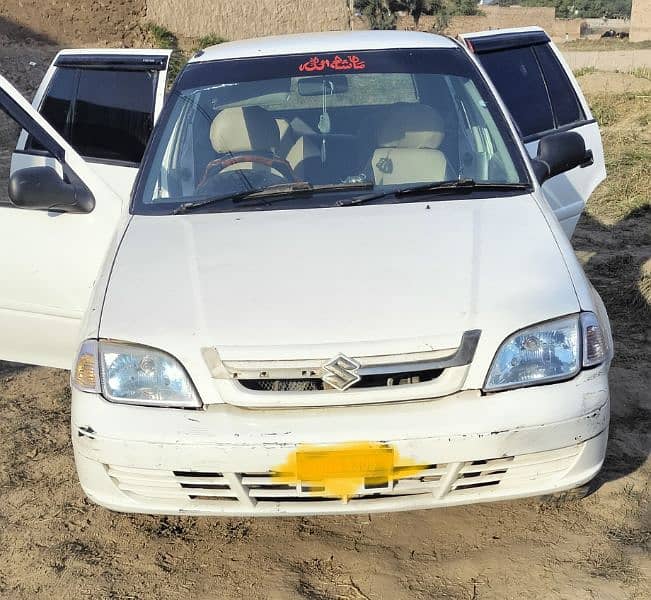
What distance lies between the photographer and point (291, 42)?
4.18 meters

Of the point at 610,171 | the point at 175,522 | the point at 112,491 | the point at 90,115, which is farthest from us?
the point at 610,171

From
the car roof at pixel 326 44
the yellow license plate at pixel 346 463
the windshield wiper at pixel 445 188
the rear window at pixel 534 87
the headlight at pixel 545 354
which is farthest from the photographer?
the rear window at pixel 534 87

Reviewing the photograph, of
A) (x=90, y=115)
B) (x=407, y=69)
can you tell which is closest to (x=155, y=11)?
(x=90, y=115)

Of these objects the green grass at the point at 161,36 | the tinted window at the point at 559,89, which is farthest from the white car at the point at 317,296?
the green grass at the point at 161,36

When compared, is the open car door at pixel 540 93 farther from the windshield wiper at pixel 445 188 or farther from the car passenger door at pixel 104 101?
the car passenger door at pixel 104 101

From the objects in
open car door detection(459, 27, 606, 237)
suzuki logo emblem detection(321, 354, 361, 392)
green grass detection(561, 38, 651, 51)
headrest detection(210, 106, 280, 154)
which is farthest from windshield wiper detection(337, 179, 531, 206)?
green grass detection(561, 38, 651, 51)

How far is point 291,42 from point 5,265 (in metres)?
1.63

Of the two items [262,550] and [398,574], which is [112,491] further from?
[398,574]

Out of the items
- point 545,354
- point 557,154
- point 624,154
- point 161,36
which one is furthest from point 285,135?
point 161,36

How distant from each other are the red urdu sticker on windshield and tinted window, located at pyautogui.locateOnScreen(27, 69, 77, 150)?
2046 mm

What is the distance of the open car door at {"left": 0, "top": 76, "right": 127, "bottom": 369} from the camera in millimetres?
3691

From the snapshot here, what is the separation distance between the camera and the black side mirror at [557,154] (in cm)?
379

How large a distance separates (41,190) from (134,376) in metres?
1.16

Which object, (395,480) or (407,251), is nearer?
(395,480)
